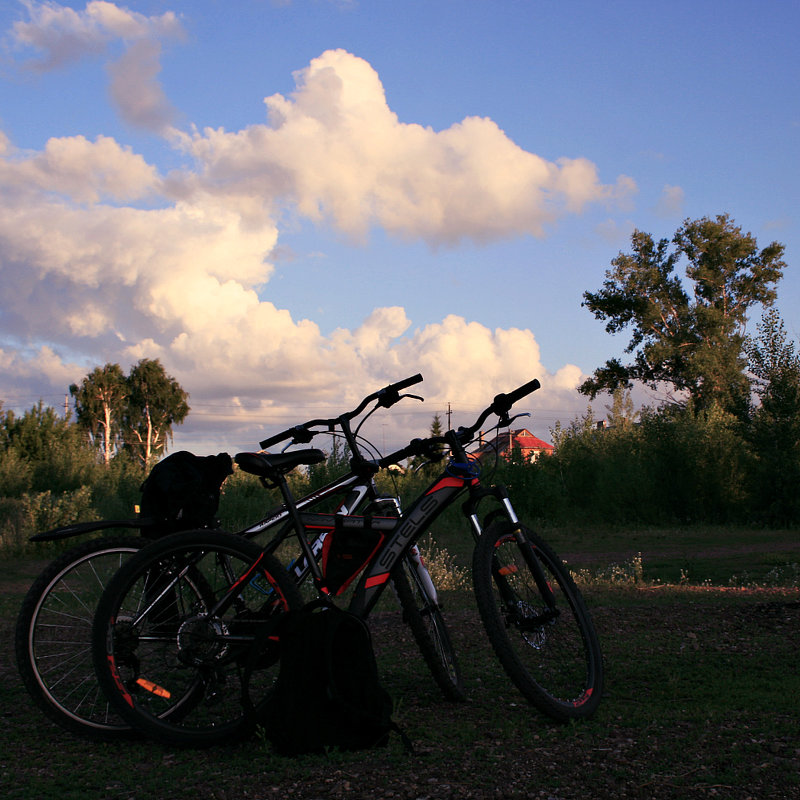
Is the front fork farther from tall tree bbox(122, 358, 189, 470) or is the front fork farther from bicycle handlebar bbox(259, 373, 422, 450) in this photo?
tall tree bbox(122, 358, 189, 470)

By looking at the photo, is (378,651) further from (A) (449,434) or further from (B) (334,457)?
(B) (334,457)

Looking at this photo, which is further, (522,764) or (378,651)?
(378,651)

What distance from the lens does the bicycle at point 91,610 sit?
3375 mm

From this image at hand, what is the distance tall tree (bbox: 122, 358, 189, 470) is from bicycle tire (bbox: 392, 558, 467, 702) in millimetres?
54635

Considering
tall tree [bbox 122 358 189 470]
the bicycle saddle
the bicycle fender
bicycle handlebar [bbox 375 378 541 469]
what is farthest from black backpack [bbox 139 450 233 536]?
tall tree [bbox 122 358 189 470]

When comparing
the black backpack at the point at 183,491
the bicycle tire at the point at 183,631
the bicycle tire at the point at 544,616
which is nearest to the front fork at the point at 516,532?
the bicycle tire at the point at 544,616

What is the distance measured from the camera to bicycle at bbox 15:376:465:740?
338 centimetres

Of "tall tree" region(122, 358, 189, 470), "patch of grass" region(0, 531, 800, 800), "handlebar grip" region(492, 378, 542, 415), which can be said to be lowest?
"patch of grass" region(0, 531, 800, 800)

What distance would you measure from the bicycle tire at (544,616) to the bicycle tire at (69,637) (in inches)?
62.7

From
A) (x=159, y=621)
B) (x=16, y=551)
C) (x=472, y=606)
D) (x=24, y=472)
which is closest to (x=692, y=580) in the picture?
(x=472, y=606)

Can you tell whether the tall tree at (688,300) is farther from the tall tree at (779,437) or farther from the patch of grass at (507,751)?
the patch of grass at (507,751)

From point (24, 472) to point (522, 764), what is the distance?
77.2ft

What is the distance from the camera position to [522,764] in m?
2.85

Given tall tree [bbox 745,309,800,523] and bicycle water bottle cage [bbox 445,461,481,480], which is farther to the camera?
tall tree [bbox 745,309,800,523]
